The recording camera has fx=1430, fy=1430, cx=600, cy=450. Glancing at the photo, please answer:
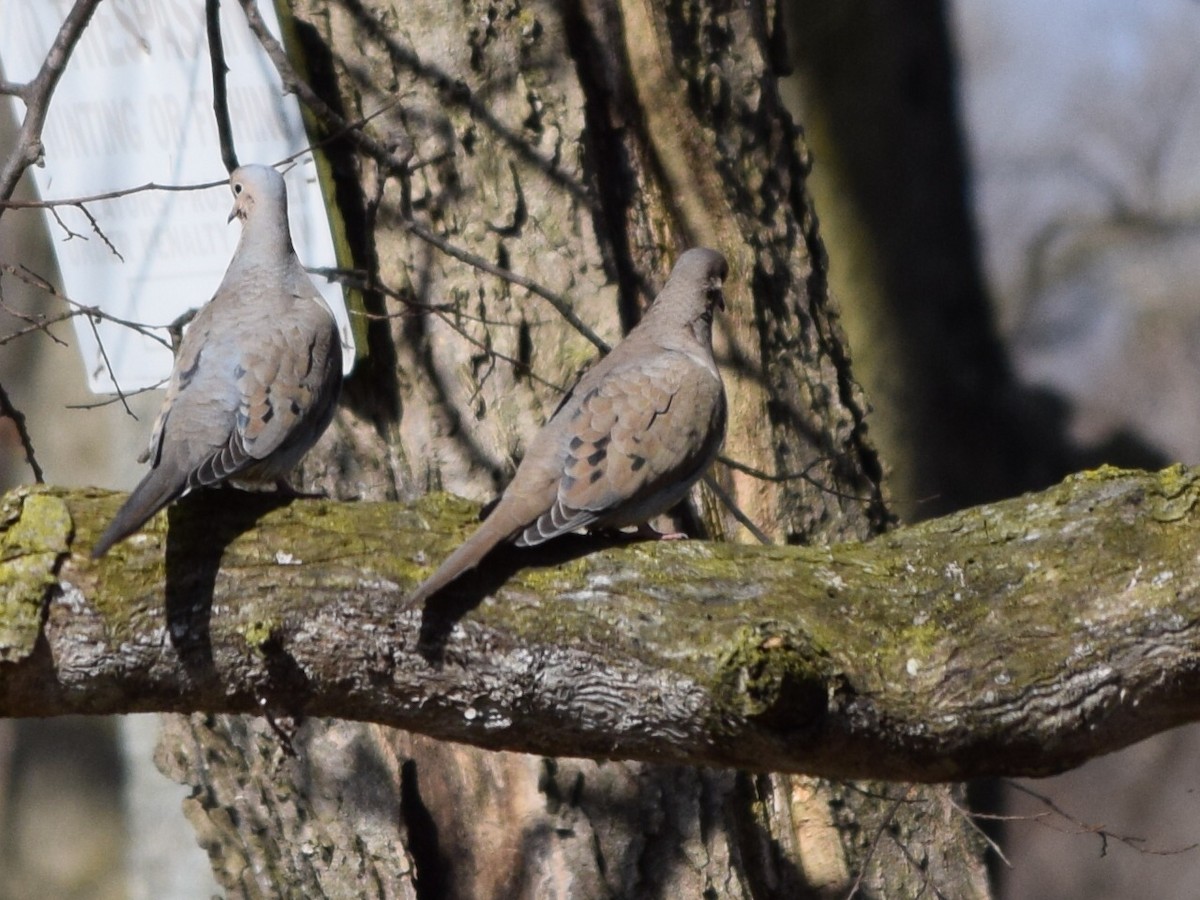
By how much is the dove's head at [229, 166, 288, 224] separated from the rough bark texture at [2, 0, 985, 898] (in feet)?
1.03

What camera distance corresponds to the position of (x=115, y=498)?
274 cm

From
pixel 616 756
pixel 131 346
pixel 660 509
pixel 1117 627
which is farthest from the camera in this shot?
pixel 131 346

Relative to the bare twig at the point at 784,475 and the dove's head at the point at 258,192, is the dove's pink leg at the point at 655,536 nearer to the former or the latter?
the bare twig at the point at 784,475

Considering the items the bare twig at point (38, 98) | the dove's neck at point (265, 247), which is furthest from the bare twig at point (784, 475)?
the bare twig at point (38, 98)

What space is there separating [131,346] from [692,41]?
1923 mm

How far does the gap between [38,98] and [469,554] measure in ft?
5.46

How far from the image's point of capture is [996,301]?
230 inches

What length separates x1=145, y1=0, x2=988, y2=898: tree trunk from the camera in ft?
12.9

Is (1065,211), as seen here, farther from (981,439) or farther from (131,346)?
(131,346)

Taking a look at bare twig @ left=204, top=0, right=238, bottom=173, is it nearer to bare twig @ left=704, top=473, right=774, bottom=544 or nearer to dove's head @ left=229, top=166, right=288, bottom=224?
dove's head @ left=229, top=166, right=288, bottom=224

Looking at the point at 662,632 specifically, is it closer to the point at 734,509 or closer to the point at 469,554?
the point at 469,554

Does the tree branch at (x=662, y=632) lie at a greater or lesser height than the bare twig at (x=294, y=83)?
lesser

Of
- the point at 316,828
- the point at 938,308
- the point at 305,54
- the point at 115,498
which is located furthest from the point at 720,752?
the point at 938,308

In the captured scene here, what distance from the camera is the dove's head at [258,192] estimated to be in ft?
12.0
